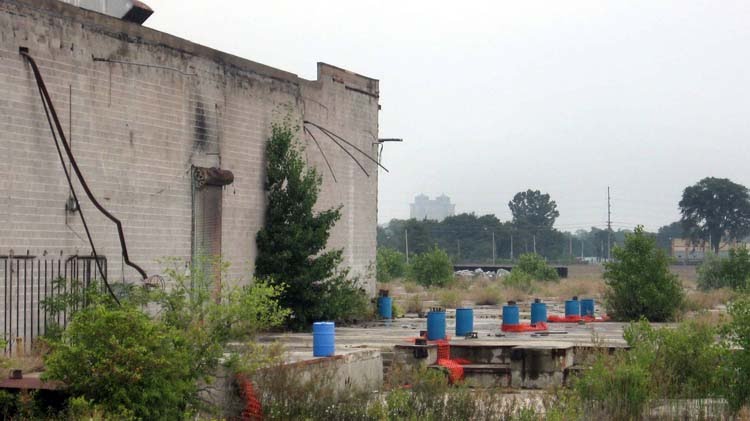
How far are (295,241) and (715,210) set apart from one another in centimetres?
9463

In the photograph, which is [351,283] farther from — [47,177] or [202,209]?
[47,177]

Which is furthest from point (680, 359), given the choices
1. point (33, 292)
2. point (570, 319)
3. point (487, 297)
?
point (487, 297)

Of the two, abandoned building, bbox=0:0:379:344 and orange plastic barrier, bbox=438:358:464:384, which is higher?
abandoned building, bbox=0:0:379:344

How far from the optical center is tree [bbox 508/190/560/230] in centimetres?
14175

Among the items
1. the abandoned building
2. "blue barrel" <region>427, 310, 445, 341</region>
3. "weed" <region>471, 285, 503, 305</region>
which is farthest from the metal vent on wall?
"weed" <region>471, 285, 503, 305</region>

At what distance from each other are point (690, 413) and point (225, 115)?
13.4 m

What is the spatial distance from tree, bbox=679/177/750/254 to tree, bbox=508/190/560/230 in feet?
92.6

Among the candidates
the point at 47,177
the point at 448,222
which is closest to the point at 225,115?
the point at 47,177

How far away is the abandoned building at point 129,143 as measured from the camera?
18.4 metres

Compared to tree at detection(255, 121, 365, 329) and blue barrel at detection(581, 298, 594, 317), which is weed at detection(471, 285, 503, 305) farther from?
tree at detection(255, 121, 365, 329)

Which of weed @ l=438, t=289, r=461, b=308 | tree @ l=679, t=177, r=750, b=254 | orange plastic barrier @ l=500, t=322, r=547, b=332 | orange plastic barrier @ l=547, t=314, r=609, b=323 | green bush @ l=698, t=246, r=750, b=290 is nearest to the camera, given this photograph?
orange plastic barrier @ l=500, t=322, r=547, b=332

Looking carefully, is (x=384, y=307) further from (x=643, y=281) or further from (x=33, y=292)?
(x=33, y=292)

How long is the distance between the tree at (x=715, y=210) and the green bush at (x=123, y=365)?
104553mm

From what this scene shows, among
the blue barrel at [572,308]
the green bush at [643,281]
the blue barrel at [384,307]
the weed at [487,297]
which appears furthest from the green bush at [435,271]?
the green bush at [643,281]
